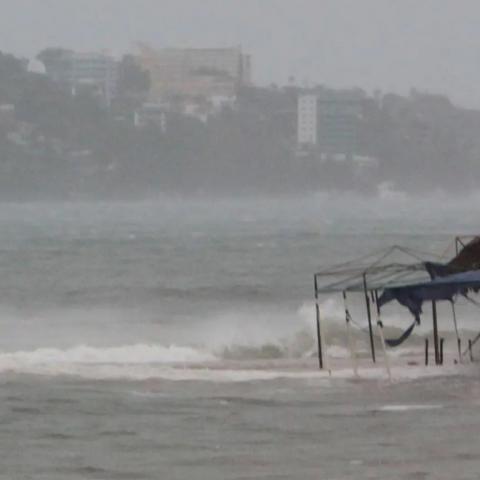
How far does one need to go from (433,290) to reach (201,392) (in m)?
3.56

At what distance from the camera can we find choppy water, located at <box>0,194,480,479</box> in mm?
22250

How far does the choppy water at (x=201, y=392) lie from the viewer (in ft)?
73.0

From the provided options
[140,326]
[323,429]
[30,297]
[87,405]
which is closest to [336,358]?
[87,405]

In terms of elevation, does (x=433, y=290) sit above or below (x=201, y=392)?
above

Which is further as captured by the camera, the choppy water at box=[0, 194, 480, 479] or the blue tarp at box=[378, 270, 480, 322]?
the blue tarp at box=[378, 270, 480, 322]

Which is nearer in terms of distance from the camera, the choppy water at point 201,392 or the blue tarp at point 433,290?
the choppy water at point 201,392

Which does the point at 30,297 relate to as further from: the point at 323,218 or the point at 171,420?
the point at 323,218

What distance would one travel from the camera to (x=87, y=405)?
27.3 metres

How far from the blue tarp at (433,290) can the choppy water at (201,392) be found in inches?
38.0

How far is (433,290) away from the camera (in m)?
30.6

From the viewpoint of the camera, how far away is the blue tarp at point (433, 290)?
3014 centimetres

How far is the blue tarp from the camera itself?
30.1 metres

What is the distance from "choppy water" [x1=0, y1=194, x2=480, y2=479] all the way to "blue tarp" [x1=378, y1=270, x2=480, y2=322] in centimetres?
97

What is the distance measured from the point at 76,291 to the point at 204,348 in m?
28.5
